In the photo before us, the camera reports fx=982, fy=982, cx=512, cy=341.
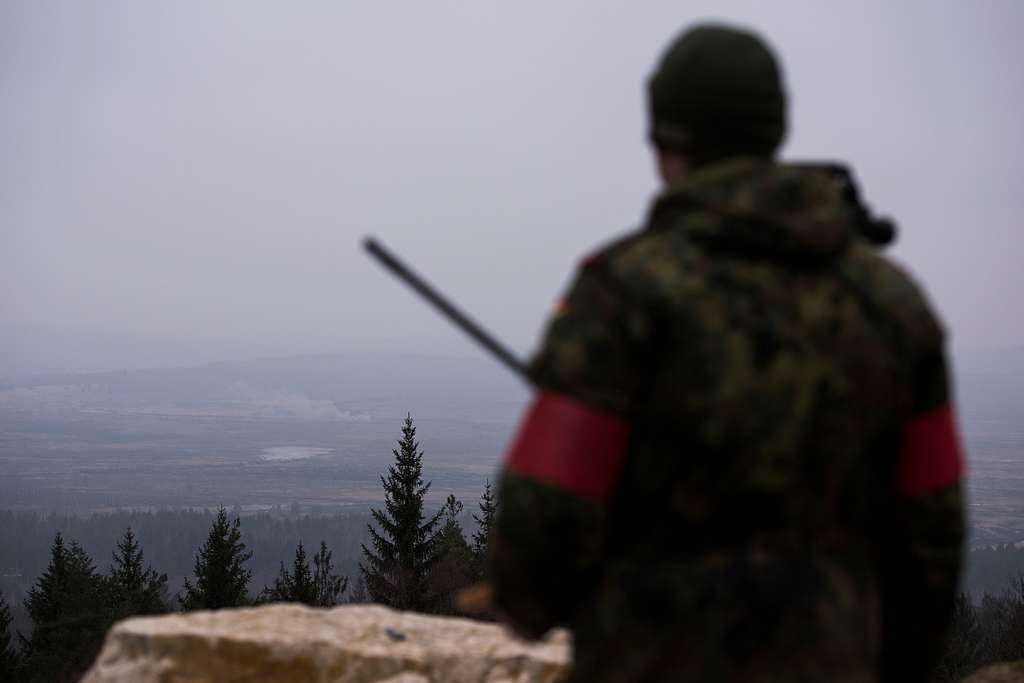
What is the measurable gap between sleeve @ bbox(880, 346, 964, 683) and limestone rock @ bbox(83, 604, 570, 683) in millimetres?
3823

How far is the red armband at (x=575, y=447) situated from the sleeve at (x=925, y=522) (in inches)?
27.5

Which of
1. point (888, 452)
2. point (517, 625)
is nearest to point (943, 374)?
point (888, 452)

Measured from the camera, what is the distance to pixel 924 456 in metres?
2.11

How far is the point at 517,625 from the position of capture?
2016 mm

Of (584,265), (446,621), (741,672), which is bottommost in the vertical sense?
(446,621)

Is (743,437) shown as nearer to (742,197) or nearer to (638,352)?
(638,352)

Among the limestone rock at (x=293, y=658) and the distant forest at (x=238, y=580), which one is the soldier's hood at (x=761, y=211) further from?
the distant forest at (x=238, y=580)

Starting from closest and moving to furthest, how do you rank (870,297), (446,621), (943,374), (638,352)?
(638,352) → (870,297) → (943,374) → (446,621)

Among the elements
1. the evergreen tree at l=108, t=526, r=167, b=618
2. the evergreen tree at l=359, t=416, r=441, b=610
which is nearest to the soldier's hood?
the evergreen tree at l=359, t=416, r=441, b=610

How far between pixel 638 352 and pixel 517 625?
631 mm

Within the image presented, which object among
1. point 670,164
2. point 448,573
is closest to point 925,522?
point 670,164

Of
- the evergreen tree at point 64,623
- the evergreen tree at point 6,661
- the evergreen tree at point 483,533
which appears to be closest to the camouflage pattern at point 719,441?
the evergreen tree at point 6,661

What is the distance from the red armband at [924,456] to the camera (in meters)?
2.10

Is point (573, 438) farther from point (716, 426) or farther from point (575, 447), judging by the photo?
point (716, 426)
